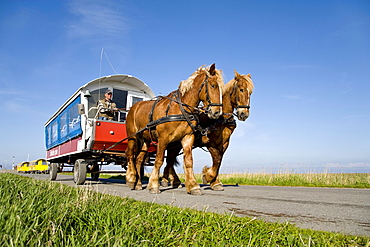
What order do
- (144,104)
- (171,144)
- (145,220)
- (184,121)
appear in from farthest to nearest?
(144,104), (171,144), (184,121), (145,220)

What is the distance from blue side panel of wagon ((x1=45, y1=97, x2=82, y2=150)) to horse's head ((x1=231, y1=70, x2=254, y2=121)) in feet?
16.7

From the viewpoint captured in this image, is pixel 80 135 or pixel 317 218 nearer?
pixel 317 218

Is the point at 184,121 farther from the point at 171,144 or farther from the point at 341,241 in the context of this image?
the point at 341,241

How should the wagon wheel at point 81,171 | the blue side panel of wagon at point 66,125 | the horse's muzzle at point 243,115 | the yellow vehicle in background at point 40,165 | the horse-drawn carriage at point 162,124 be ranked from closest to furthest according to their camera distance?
1. the horse-drawn carriage at point 162,124
2. the horse's muzzle at point 243,115
3. the wagon wheel at point 81,171
4. the blue side panel of wagon at point 66,125
5. the yellow vehicle in background at point 40,165

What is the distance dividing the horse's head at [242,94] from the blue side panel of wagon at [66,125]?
510 cm

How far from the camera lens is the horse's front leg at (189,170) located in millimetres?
5793

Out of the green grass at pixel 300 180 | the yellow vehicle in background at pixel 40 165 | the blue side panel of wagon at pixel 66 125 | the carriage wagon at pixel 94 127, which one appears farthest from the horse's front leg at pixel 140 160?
the yellow vehicle in background at pixel 40 165

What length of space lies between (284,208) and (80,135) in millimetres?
7018

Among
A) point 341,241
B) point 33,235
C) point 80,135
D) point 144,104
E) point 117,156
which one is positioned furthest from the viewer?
point 80,135

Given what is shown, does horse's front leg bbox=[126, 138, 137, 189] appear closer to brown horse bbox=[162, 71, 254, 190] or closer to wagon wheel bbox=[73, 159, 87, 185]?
wagon wheel bbox=[73, 159, 87, 185]

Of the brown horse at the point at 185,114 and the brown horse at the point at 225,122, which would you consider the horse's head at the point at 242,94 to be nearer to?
the brown horse at the point at 225,122

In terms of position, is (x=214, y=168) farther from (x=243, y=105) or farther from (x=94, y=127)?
(x=94, y=127)

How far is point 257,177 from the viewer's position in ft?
39.0

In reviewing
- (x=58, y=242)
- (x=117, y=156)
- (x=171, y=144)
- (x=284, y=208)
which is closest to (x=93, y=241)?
(x=58, y=242)
